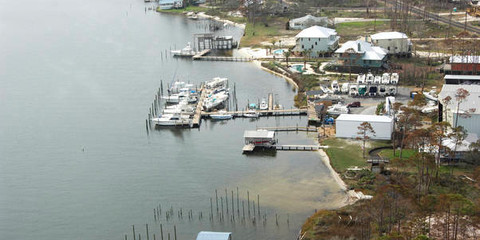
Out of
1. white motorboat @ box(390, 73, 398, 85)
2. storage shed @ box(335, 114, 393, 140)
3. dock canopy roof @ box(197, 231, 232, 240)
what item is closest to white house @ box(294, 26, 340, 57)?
white motorboat @ box(390, 73, 398, 85)

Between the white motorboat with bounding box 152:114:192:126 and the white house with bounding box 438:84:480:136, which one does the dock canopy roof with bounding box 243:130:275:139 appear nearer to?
the white motorboat with bounding box 152:114:192:126

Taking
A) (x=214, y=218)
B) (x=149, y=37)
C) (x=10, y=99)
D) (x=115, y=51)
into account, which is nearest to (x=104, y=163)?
(x=214, y=218)

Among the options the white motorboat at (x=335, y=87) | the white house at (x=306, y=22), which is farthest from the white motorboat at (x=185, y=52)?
the white motorboat at (x=335, y=87)

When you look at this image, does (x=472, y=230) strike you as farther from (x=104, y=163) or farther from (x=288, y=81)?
(x=288, y=81)

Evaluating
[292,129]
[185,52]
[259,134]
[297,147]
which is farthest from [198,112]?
[185,52]

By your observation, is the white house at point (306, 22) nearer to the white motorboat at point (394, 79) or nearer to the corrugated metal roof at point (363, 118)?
the white motorboat at point (394, 79)

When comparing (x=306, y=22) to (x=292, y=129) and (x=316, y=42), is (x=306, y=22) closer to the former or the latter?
(x=316, y=42)
